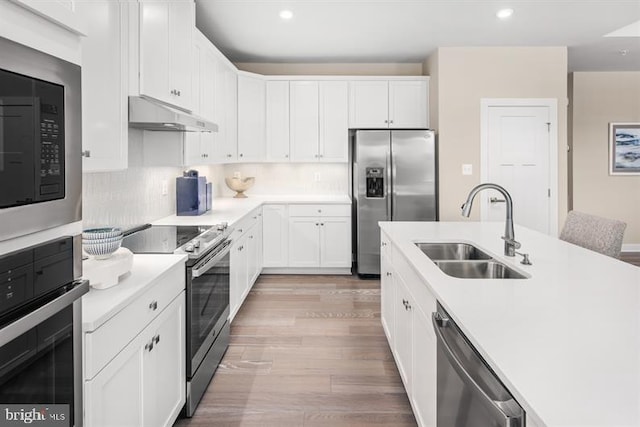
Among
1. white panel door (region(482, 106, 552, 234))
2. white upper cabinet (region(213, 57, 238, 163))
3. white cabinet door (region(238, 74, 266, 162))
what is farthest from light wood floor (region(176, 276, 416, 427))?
white panel door (region(482, 106, 552, 234))

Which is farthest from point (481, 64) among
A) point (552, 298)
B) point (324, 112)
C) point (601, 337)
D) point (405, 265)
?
point (601, 337)

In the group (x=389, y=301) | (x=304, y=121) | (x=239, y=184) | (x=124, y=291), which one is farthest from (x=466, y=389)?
(x=304, y=121)

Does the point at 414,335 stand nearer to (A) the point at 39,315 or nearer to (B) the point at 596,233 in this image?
(B) the point at 596,233

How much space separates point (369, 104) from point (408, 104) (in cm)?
48

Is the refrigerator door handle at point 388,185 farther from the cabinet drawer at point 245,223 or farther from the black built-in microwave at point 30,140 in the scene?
the black built-in microwave at point 30,140

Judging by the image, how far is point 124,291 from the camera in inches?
60.1

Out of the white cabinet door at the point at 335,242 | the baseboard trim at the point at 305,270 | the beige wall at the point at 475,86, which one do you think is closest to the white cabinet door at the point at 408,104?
the beige wall at the point at 475,86

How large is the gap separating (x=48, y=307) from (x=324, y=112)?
474 centimetres

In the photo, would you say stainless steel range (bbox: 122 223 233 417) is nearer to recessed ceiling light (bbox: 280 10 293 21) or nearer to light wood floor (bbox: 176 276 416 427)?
light wood floor (bbox: 176 276 416 427)

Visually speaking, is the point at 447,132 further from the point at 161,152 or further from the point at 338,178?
the point at 161,152

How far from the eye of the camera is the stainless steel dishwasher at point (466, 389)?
3.05ft

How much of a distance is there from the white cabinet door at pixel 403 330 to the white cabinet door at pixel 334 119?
305cm

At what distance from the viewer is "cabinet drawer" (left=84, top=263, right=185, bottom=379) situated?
1253 millimetres

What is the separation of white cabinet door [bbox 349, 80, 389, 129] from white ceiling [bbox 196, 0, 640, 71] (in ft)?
1.19
